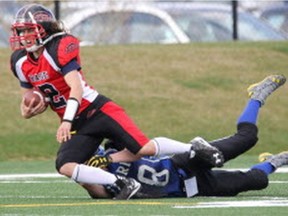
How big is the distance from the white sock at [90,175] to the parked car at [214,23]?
13.0 meters

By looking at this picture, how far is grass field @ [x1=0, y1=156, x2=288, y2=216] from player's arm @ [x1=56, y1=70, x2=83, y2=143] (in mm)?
497

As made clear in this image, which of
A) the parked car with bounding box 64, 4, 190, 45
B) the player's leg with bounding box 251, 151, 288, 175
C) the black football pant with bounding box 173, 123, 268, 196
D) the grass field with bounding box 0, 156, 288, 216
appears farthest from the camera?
the parked car with bounding box 64, 4, 190, 45

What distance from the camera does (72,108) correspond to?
9.88m

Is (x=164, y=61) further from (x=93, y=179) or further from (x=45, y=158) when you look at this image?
(x=93, y=179)

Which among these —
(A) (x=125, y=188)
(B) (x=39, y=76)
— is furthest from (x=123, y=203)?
(B) (x=39, y=76)

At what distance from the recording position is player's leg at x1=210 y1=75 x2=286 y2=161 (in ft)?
33.7

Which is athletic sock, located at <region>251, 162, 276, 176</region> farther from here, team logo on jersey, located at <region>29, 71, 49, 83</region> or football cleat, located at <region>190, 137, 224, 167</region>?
team logo on jersey, located at <region>29, 71, 49, 83</region>

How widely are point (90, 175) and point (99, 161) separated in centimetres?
34

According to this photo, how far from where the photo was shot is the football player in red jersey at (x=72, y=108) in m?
9.90

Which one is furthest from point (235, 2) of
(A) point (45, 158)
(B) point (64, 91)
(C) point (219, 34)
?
(B) point (64, 91)

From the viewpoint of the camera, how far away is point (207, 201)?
379 inches

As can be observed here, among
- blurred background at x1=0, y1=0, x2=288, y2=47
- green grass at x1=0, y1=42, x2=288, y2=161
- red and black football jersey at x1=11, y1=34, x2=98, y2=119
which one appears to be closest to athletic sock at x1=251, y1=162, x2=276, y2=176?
red and black football jersey at x1=11, y1=34, x2=98, y2=119

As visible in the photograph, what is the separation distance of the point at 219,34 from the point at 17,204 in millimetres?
14280

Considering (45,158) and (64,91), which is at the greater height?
(64,91)
